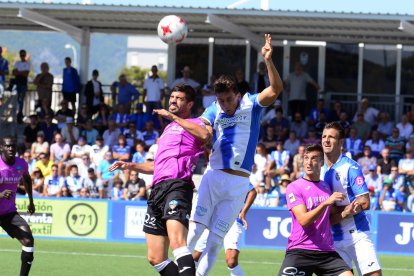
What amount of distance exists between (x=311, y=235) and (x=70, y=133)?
684 inches

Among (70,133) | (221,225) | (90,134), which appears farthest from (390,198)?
(221,225)

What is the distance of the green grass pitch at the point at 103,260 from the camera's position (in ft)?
50.1

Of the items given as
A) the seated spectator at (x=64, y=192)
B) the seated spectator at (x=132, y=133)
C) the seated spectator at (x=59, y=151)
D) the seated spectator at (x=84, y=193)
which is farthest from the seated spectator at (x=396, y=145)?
the seated spectator at (x=59, y=151)

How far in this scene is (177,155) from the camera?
960cm

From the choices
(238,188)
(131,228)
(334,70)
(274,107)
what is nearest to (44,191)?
(131,228)

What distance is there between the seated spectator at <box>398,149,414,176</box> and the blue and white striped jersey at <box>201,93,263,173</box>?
12990 mm

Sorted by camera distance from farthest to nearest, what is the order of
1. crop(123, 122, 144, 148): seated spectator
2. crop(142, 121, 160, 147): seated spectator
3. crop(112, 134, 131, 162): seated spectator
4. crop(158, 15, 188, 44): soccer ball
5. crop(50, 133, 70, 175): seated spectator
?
crop(123, 122, 144, 148): seated spectator, crop(142, 121, 160, 147): seated spectator, crop(50, 133, 70, 175): seated spectator, crop(112, 134, 131, 162): seated spectator, crop(158, 15, 188, 44): soccer ball

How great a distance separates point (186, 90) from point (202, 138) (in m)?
0.56

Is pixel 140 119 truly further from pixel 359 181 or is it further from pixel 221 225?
pixel 359 181

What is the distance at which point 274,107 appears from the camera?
2647cm

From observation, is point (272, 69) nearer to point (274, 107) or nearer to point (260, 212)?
point (260, 212)

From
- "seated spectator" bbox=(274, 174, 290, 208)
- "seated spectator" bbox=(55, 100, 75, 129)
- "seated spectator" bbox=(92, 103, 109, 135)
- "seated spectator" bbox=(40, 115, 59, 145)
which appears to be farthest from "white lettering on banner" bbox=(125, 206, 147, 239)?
"seated spectator" bbox=(55, 100, 75, 129)

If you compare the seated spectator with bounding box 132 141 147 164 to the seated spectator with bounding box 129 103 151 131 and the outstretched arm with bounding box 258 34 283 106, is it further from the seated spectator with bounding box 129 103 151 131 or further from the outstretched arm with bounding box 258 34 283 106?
the outstretched arm with bounding box 258 34 283 106

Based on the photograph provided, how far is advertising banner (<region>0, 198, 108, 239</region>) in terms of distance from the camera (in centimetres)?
2141
